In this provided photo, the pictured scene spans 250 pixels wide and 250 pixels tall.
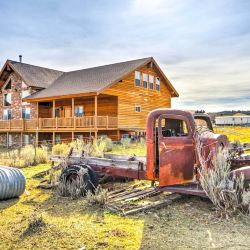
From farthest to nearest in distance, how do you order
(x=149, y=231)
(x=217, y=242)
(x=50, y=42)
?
(x=50, y=42) < (x=149, y=231) < (x=217, y=242)

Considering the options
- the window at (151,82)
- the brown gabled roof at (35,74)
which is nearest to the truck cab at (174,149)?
the window at (151,82)

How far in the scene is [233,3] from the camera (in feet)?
34.9

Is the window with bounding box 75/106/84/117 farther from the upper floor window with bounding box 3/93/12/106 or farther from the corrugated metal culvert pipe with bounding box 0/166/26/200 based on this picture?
the corrugated metal culvert pipe with bounding box 0/166/26/200

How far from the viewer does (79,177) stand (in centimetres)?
767

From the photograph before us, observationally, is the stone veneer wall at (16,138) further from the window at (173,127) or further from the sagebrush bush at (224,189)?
the sagebrush bush at (224,189)

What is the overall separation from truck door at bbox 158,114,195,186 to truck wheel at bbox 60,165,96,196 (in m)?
1.94

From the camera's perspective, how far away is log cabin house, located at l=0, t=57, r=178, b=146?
81.8 feet

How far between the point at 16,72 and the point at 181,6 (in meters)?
24.4

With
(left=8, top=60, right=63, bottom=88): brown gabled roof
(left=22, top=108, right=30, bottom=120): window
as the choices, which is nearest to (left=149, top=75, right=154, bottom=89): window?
(left=8, top=60, right=63, bottom=88): brown gabled roof

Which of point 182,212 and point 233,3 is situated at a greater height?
point 233,3

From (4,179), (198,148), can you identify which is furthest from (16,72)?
(198,148)

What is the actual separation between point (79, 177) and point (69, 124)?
699 inches

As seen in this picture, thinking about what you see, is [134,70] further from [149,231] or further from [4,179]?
[149,231]

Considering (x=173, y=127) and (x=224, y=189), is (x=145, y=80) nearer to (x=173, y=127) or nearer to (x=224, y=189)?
(x=173, y=127)
